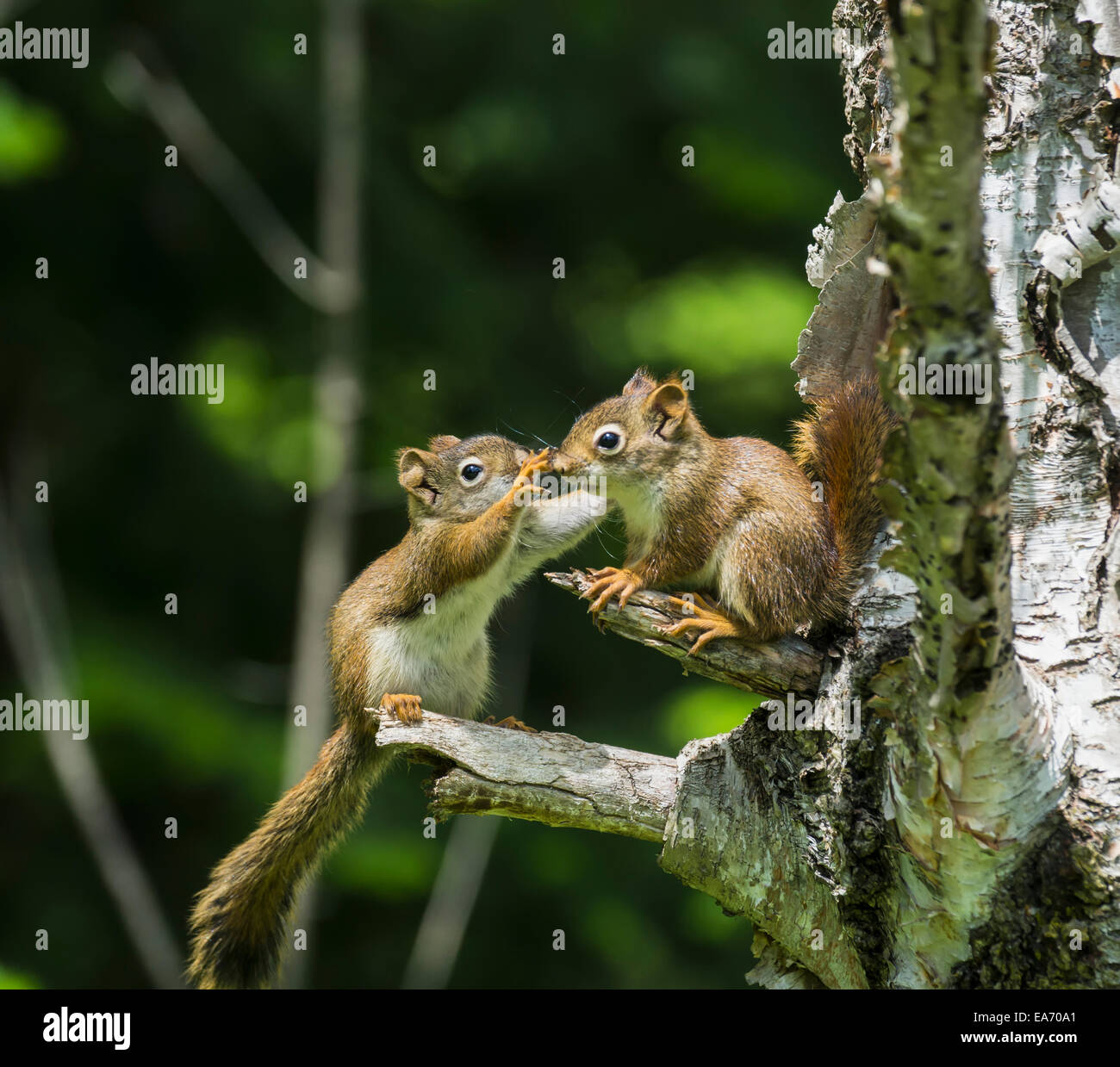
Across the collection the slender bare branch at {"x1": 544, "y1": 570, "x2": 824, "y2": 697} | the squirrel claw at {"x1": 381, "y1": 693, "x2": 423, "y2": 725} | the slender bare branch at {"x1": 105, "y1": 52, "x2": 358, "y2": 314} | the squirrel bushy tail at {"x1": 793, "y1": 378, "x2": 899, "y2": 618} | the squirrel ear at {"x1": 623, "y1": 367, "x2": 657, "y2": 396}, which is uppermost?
the slender bare branch at {"x1": 105, "y1": 52, "x2": 358, "y2": 314}

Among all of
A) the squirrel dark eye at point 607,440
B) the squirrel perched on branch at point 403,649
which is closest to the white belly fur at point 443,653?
the squirrel perched on branch at point 403,649

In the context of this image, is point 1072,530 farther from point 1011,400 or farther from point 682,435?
point 682,435

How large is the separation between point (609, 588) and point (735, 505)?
0.47 metres

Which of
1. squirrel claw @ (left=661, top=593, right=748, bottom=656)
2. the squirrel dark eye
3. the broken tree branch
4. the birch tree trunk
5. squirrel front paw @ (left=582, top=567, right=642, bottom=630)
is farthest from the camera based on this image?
the squirrel dark eye

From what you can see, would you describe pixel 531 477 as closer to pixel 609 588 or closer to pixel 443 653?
pixel 443 653

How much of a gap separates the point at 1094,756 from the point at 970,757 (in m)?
0.37

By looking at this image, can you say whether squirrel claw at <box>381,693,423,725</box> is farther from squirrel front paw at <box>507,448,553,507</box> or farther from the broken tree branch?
squirrel front paw at <box>507,448,553,507</box>

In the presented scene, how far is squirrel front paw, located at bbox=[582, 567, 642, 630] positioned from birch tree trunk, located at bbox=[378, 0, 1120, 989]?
4 centimetres

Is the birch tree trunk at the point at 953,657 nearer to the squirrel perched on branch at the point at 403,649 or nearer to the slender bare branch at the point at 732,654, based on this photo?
the slender bare branch at the point at 732,654

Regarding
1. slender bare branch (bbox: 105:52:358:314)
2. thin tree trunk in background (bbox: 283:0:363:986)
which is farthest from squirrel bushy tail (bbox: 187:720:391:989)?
slender bare branch (bbox: 105:52:358:314)

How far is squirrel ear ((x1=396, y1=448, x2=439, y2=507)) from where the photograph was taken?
4.14 metres

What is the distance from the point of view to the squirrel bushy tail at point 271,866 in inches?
147

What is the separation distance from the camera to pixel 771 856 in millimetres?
2824

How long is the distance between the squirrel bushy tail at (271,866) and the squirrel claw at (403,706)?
218 millimetres
